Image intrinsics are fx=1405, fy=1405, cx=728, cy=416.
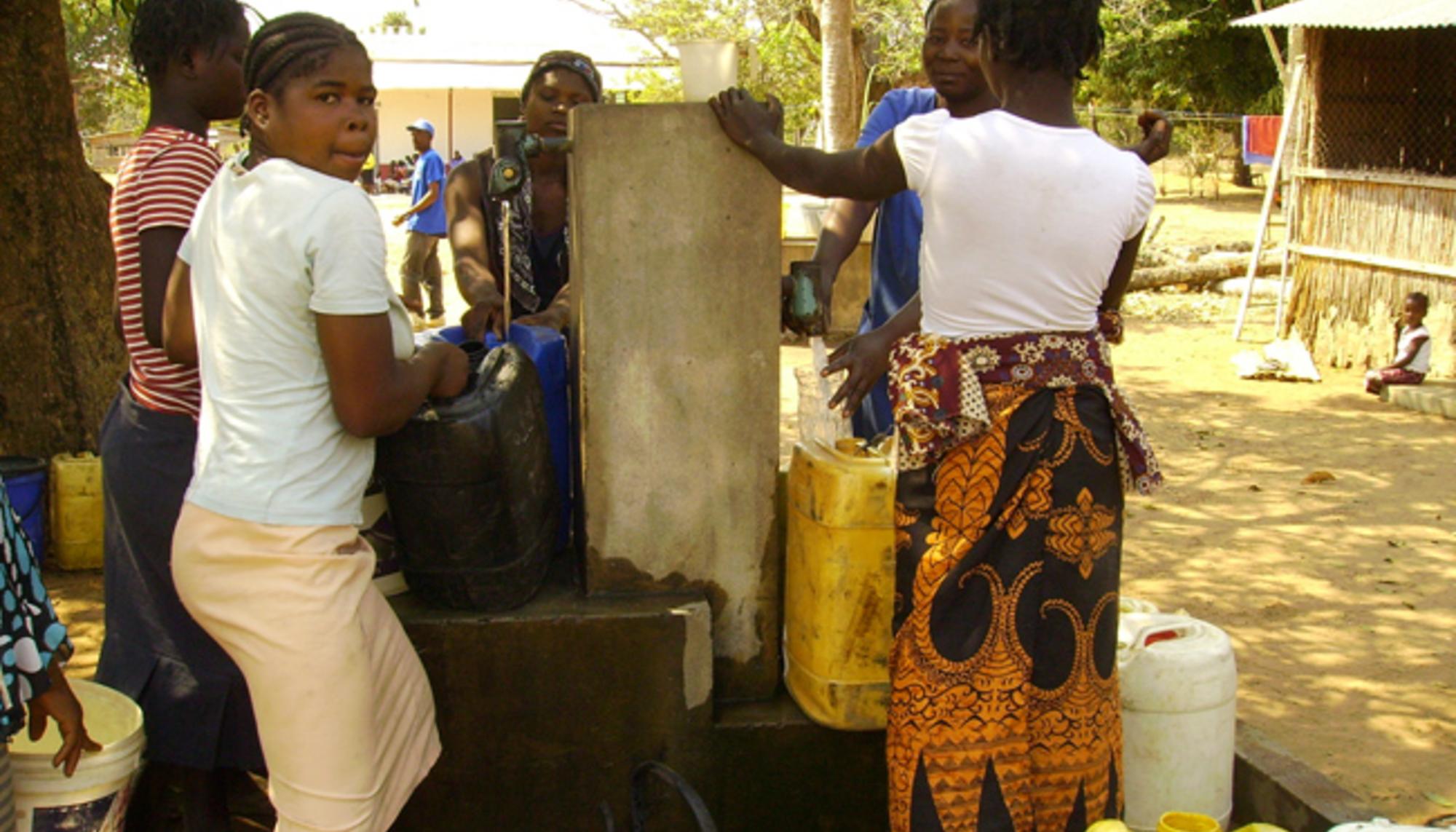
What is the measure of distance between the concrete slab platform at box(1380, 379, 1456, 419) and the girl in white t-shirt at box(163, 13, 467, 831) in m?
7.94

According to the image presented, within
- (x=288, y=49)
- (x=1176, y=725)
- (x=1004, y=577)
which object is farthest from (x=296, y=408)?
(x=1176, y=725)

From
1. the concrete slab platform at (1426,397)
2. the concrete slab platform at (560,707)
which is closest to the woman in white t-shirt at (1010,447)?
the concrete slab platform at (560,707)

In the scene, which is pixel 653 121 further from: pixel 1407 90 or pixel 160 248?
pixel 1407 90

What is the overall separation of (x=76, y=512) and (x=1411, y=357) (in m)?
8.03

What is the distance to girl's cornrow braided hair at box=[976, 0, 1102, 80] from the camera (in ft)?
7.81

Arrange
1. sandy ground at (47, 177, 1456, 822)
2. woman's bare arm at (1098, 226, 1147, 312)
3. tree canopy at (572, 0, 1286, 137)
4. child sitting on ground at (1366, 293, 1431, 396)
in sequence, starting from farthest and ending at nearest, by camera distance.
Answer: tree canopy at (572, 0, 1286, 137) < child sitting on ground at (1366, 293, 1431, 396) < sandy ground at (47, 177, 1456, 822) < woman's bare arm at (1098, 226, 1147, 312)

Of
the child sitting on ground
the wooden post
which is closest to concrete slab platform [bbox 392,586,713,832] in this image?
the child sitting on ground

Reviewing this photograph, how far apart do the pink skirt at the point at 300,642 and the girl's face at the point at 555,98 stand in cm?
144

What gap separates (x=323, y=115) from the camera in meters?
2.40

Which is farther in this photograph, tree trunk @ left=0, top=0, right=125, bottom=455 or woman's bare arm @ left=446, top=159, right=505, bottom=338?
tree trunk @ left=0, top=0, right=125, bottom=455

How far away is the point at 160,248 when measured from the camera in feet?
8.96

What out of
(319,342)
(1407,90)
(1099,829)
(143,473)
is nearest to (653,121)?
(319,342)

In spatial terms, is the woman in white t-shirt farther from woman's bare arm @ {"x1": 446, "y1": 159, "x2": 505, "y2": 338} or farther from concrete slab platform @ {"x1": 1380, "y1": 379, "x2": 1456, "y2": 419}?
concrete slab platform @ {"x1": 1380, "y1": 379, "x2": 1456, "y2": 419}

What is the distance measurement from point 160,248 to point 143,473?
1.51ft
